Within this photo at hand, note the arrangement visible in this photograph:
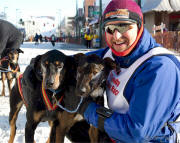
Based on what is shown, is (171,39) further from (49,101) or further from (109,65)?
(49,101)

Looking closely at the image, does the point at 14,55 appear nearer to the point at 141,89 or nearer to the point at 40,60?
the point at 40,60

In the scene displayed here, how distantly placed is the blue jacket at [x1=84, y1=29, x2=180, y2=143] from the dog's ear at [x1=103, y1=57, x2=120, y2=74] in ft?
1.14

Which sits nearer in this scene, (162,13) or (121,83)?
(121,83)

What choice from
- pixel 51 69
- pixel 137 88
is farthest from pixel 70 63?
pixel 137 88

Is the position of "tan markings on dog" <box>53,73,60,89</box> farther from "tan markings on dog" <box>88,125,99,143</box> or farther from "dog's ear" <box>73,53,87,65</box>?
"tan markings on dog" <box>88,125,99,143</box>

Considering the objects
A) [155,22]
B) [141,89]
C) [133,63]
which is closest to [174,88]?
[141,89]

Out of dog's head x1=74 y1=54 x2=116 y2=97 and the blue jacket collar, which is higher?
the blue jacket collar

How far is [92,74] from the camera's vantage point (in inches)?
82.9

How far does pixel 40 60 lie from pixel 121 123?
1274mm

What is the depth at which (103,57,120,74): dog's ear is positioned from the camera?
215cm

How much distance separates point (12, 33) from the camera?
18.5 feet

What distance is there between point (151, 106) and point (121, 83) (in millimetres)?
479

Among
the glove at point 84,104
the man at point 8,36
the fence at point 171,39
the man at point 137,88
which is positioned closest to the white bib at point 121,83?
the man at point 137,88

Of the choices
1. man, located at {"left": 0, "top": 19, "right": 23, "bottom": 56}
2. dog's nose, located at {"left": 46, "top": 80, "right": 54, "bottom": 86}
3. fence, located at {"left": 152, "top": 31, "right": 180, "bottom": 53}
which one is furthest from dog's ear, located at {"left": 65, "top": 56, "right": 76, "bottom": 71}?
fence, located at {"left": 152, "top": 31, "right": 180, "bottom": 53}
